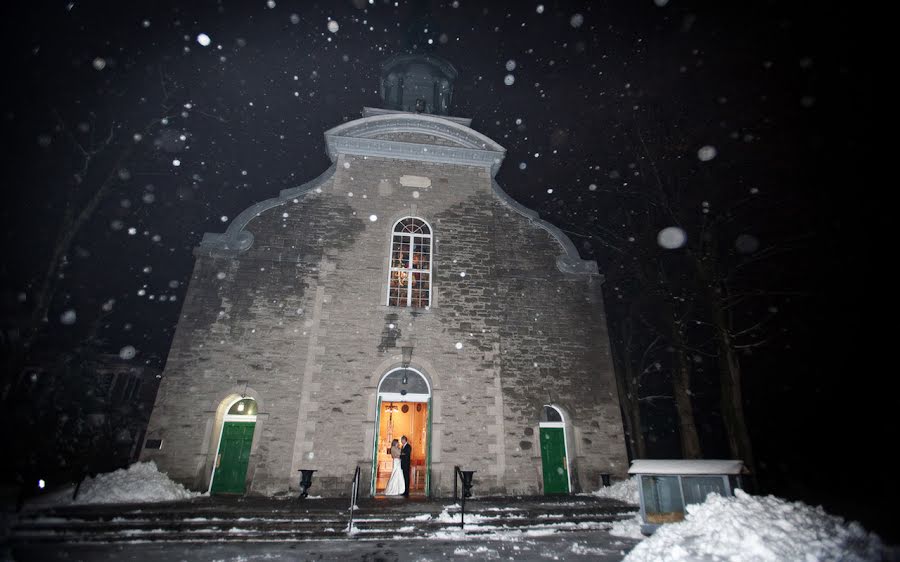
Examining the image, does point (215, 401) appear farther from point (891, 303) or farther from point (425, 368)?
point (891, 303)

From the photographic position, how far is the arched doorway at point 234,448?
1005 centimetres

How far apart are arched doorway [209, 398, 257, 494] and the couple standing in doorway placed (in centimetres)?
351

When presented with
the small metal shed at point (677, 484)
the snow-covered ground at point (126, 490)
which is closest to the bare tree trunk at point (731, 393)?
the small metal shed at point (677, 484)

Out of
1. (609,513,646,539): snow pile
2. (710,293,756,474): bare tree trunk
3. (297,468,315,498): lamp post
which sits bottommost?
(609,513,646,539): snow pile

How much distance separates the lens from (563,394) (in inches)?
452

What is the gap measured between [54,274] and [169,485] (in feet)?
26.5

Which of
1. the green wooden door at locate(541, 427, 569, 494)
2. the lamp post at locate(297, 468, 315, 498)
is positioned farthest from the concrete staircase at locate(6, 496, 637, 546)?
the green wooden door at locate(541, 427, 569, 494)

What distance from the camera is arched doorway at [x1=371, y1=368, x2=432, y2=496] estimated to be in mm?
10711

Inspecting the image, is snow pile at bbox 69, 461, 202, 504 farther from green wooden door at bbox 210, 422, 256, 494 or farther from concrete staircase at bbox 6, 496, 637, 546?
concrete staircase at bbox 6, 496, 637, 546

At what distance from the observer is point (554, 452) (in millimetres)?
11266

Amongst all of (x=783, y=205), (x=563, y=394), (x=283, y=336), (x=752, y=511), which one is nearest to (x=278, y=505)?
(x=283, y=336)

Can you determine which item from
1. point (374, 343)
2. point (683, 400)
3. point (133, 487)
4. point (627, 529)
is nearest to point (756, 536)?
point (627, 529)

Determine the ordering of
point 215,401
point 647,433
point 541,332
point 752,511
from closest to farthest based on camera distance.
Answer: point 752,511 < point 215,401 < point 541,332 < point 647,433

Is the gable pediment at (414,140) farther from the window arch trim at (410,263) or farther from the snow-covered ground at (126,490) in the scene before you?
the snow-covered ground at (126,490)
